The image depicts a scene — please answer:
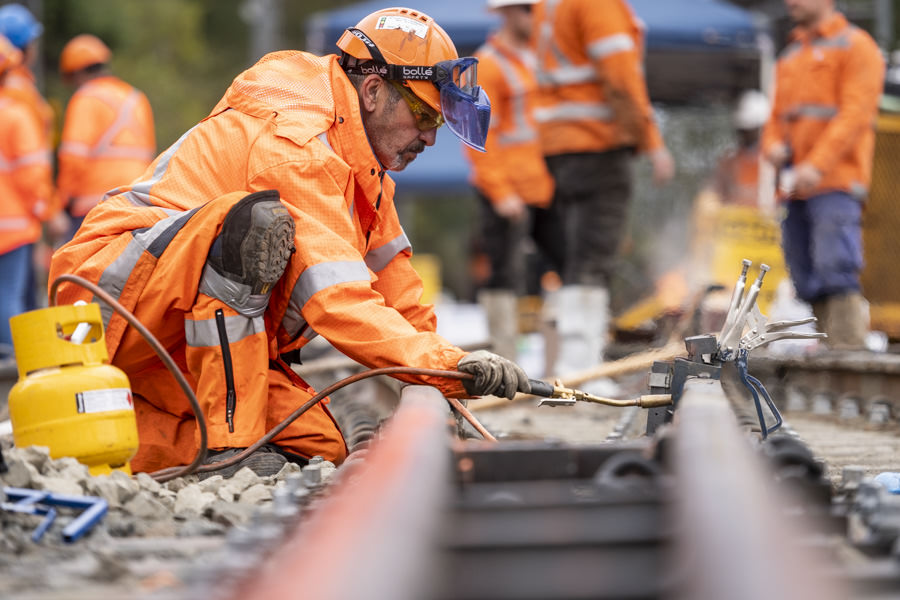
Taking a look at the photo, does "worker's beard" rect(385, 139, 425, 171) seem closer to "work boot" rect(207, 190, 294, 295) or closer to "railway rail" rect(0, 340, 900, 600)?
"work boot" rect(207, 190, 294, 295)

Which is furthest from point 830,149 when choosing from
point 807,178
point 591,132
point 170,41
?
point 170,41

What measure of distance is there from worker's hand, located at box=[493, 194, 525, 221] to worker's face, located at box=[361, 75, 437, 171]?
4.05m

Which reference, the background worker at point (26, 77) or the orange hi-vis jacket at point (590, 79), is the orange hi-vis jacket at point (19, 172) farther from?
the orange hi-vis jacket at point (590, 79)

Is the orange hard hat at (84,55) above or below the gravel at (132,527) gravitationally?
above

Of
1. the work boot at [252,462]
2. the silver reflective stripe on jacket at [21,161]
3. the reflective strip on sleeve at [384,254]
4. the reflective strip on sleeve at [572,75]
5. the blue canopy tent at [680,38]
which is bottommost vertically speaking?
the work boot at [252,462]

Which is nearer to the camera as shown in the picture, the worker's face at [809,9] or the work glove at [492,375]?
the work glove at [492,375]

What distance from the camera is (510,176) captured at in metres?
8.29

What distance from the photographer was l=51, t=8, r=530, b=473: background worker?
3529 millimetres

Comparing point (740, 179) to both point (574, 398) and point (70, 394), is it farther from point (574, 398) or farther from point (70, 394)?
point (70, 394)

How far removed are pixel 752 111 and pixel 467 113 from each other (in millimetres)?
11317

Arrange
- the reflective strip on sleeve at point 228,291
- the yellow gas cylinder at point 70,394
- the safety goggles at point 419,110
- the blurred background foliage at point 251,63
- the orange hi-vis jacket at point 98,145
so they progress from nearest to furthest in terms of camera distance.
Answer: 1. the yellow gas cylinder at point 70,394
2. the reflective strip on sleeve at point 228,291
3. the safety goggles at point 419,110
4. the orange hi-vis jacket at point 98,145
5. the blurred background foliage at point 251,63

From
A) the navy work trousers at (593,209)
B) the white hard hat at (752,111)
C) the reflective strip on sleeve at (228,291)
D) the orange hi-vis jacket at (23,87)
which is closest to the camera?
the reflective strip on sleeve at (228,291)

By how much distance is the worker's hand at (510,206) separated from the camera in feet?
26.8

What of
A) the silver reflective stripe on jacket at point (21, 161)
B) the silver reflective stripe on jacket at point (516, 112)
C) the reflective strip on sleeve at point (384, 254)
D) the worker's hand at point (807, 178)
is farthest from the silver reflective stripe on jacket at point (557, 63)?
the reflective strip on sleeve at point (384, 254)
